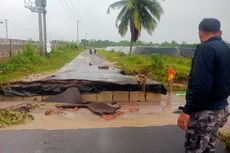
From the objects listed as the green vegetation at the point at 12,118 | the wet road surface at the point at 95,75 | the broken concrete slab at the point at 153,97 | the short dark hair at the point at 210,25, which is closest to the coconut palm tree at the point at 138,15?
the wet road surface at the point at 95,75

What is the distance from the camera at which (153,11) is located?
33156mm

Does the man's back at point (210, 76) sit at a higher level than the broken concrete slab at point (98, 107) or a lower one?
higher

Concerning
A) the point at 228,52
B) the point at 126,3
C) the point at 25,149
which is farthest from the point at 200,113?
the point at 126,3

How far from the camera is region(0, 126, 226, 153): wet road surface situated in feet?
18.7

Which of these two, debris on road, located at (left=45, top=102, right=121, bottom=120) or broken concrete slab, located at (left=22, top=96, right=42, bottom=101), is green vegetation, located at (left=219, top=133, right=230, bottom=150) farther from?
broken concrete slab, located at (left=22, top=96, right=42, bottom=101)

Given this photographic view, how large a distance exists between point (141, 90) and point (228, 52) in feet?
26.3

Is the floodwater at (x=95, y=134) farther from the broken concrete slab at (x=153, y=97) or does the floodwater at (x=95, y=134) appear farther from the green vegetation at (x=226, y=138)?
the broken concrete slab at (x=153, y=97)

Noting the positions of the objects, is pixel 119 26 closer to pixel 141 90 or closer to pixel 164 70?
pixel 164 70

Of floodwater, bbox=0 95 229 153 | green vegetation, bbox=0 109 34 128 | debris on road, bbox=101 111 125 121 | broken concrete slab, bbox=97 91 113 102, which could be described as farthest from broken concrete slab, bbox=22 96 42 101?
debris on road, bbox=101 111 125 121

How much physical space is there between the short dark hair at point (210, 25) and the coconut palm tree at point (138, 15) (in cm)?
2904

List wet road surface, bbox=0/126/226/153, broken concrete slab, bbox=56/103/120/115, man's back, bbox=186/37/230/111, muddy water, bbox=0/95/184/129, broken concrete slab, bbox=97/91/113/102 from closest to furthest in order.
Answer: man's back, bbox=186/37/230/111 → wet road surface, bbox=0/126/226/153 → muddy water, bbox=0/95/184/129 → broken concrete slab, bbox=56/103/120/115 → broken concrete slab, bbox=97/91/113/102

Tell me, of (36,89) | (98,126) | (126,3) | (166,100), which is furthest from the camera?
(126,3)

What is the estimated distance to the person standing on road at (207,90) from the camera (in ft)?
10.4

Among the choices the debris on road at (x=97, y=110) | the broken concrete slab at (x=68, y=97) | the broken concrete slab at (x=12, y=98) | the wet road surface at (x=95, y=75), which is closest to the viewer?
the debris on road at (x=97, y=110)
